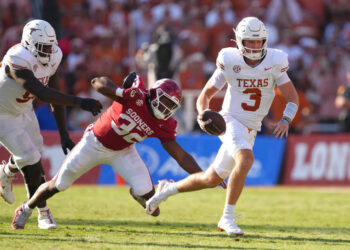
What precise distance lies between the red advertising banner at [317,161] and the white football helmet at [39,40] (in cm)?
717

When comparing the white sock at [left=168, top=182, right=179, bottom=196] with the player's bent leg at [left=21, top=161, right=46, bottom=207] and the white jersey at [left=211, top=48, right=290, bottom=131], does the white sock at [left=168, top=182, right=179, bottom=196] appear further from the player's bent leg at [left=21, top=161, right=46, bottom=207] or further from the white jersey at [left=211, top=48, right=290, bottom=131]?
the player's bent leg at [left=21, top=161, right=46, bottom=207]

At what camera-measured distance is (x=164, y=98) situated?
6426 millimetres

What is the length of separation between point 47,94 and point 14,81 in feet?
2.14

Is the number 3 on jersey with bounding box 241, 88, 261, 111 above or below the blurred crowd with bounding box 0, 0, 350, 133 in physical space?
above

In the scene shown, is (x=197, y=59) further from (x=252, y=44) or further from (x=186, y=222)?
(x=252, y=44)

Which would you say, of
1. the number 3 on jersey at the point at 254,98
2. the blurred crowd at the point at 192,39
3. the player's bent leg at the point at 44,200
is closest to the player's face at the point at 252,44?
the number 3 on jersey at the point at 254,98

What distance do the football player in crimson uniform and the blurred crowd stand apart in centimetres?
685

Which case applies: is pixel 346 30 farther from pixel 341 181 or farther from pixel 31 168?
pixel 31 168

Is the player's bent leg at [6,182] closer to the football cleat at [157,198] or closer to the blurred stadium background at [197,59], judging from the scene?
the football cleat at [157,198]

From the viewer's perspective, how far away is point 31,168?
6.96 metres

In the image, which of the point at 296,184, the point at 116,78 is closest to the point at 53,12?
the point at 116,78

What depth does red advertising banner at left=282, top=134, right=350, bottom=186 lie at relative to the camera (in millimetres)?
12805

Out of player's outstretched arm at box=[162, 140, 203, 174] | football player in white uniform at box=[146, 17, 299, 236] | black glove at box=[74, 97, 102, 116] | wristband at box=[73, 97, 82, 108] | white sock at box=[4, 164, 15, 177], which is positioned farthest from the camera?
white sock at box=[4, 164, 15, 177]

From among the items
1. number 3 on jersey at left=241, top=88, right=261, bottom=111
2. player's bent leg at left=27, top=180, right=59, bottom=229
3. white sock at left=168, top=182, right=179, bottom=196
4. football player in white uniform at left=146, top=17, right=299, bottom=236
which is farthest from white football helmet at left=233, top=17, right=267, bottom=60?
player's bent leg at left=27, top=180, right=59, bottom=229
